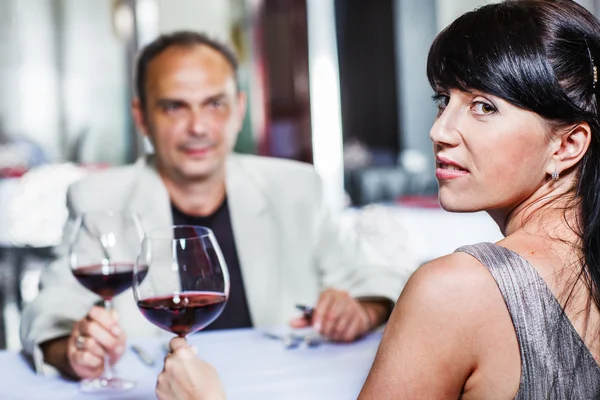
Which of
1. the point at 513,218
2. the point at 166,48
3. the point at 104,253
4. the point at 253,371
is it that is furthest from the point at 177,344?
the point at 166,48

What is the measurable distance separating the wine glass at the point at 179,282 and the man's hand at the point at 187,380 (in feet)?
0.29

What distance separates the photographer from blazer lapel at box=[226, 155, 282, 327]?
2.29 meters

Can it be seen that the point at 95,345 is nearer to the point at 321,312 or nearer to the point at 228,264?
the point at 321,312

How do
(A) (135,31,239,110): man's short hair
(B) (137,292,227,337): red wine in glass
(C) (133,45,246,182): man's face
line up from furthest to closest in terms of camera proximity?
(A) (135,31,239,110): man's short hair < (C) (133,45,246,182): man's face < (B) (137,292,227,337): red wine in glass

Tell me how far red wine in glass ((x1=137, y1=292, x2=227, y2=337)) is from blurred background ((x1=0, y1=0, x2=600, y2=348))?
6.75 ft

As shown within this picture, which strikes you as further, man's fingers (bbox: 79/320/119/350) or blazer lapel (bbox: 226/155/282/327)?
blazer lapel (bbox: 226/155/282/327)

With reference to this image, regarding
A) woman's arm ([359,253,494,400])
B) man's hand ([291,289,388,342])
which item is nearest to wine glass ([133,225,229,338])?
woman's arm ([359,253,494,400])

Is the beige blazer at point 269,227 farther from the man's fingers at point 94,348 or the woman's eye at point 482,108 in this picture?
the woman's eye at point 482,108

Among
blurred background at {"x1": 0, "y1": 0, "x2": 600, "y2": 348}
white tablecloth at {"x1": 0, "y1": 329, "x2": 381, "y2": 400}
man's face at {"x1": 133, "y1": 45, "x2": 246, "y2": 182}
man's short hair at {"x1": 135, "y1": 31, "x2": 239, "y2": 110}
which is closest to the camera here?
white tablecloth at {"x1": 0, "y1": 329, "x2": 381, "y2": 400}

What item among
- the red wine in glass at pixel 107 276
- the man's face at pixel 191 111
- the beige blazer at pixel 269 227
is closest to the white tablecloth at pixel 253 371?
the red wine in glass at pixel 107 276

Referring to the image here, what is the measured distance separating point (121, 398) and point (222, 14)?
3.05m

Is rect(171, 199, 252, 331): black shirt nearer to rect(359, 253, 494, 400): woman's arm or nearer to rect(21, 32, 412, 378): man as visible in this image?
rect(21, 32, 412, 378): man

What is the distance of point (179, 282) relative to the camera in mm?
1079

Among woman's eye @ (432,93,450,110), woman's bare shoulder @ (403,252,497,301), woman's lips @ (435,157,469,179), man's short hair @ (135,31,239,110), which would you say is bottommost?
woman's bare shoulder @ (403,252,497,301)
